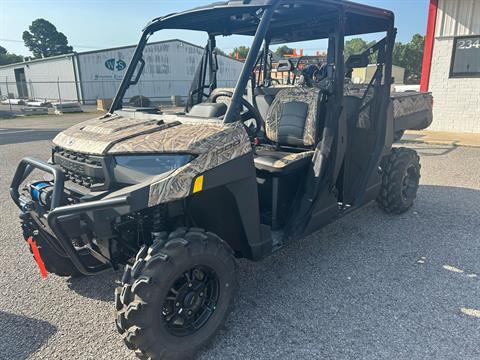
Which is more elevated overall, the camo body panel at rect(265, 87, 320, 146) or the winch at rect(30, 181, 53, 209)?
the camo body panel at rect(265, 87, 320, 146)

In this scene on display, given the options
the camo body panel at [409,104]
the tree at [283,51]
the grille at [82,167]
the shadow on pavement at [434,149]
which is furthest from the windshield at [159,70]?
the grille at [82,167]

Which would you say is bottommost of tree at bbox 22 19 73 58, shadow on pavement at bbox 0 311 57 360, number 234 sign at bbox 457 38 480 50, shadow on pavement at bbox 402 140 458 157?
shadow on pavement at bbox 402 140 458 157

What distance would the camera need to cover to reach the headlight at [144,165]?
Answer: 7.80ft

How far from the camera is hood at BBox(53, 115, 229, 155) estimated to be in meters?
2.42

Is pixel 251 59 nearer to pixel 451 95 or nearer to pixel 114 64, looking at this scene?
pixel 451 95

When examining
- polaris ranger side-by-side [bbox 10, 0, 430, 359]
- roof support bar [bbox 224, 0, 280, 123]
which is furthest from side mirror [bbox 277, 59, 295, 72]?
roof support bar [bbox 224, 0, 280, 123]

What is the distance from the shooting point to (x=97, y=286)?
3.34 metres

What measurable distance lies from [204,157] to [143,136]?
0.49 meters

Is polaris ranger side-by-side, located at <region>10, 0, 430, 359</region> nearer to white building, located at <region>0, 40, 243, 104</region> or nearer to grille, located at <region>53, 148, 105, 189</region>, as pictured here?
grille, located at <region>53, 148, 105, 189</region>

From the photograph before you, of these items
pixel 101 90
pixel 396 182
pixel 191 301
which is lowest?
pixel 191 301

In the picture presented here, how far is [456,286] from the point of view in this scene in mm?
3215

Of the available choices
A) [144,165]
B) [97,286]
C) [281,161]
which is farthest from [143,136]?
[97,286]

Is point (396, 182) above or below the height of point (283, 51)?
below

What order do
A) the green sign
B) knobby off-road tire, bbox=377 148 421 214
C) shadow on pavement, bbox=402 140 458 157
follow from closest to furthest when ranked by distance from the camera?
knobby off-road tire, bbox=377 148 421 214, shadow on pavement, bbox=402 140 458 157, the green sign
